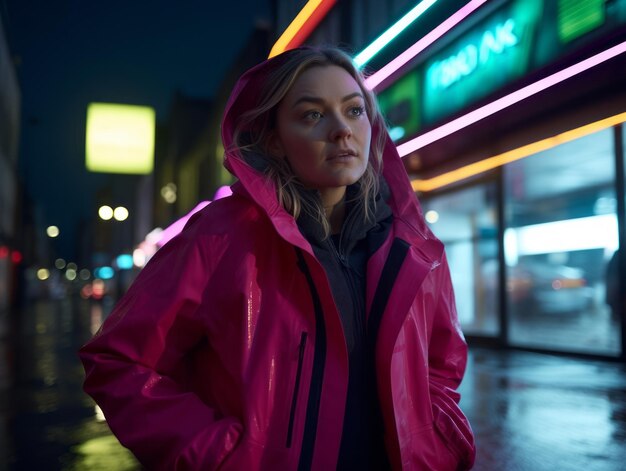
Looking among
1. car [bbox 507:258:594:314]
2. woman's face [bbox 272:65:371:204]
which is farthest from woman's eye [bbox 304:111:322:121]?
car [bbox 507:258:594:314]

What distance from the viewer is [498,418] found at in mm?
5023

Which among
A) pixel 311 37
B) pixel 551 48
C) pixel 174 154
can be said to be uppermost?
pixel 174 154

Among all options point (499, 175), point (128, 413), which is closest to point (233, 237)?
point (128, 413)

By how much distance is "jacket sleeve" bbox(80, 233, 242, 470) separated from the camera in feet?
4.30

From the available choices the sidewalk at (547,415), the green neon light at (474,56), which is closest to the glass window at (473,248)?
the sidewalk at (547,415)

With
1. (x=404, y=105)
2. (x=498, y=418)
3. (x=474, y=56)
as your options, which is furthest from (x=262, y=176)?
(x=404, y=105)

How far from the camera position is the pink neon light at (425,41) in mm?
5812

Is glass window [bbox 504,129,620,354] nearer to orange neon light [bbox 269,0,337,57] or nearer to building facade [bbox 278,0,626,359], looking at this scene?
building facade [bbox 278,0,626,359]

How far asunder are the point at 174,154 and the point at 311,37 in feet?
117

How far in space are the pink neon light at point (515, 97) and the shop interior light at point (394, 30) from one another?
1.23 m

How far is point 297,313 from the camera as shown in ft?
4.74

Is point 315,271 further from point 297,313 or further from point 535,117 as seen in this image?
point 535,117

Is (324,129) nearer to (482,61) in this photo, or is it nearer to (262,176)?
(262,176)

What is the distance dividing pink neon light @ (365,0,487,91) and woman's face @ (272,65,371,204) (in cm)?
435
